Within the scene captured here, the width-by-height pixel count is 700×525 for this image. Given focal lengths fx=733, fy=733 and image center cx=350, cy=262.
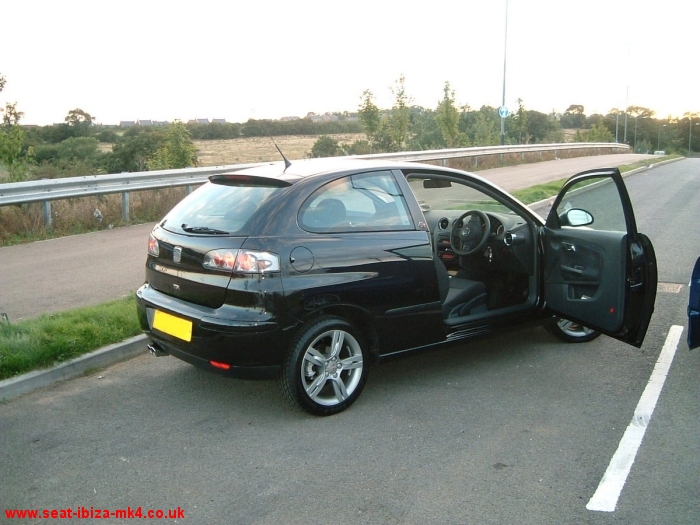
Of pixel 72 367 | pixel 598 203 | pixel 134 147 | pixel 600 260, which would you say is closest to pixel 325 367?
pixel 72 367

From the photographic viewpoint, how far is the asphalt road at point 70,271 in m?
7.36

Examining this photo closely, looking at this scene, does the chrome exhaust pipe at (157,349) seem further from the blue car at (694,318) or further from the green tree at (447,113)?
the green tree at (447,113)

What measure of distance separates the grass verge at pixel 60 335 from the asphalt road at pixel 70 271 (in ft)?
2.58

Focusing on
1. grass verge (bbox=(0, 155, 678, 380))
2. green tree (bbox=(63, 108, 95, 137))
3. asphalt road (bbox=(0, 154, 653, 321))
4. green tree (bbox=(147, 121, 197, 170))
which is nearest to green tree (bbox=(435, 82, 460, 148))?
green tree (bbox=(63, 108, 95, 137))

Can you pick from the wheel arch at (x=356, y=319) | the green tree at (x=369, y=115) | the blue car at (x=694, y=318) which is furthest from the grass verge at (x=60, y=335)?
the green tree at (x=369, y=115)

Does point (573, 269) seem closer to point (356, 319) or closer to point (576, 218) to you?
point (576, 218)

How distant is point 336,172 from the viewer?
5.04 m

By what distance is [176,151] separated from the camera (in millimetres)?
20828

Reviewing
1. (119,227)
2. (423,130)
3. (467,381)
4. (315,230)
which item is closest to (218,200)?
(315,230)

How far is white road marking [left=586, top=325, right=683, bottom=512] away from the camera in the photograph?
11.9 feet

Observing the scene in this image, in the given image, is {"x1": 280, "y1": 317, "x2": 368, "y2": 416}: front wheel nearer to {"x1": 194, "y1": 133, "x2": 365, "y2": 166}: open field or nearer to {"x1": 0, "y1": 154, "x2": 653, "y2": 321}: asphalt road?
{"x1": 0, "y1": 154, "x2": 653, "y2": 321}: asphalt road

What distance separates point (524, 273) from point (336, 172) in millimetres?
1859

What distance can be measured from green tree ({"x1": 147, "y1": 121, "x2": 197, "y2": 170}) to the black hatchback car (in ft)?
51.6

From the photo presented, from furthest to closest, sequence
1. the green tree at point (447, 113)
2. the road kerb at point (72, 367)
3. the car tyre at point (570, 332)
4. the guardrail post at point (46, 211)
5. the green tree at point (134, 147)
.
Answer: the green tree at point (447, 113) → the green tree at point (134, 147) → the guardrail post at point (46, 211) → the car tyre at point (570, 332) → the road kerb at point (72, 367)
